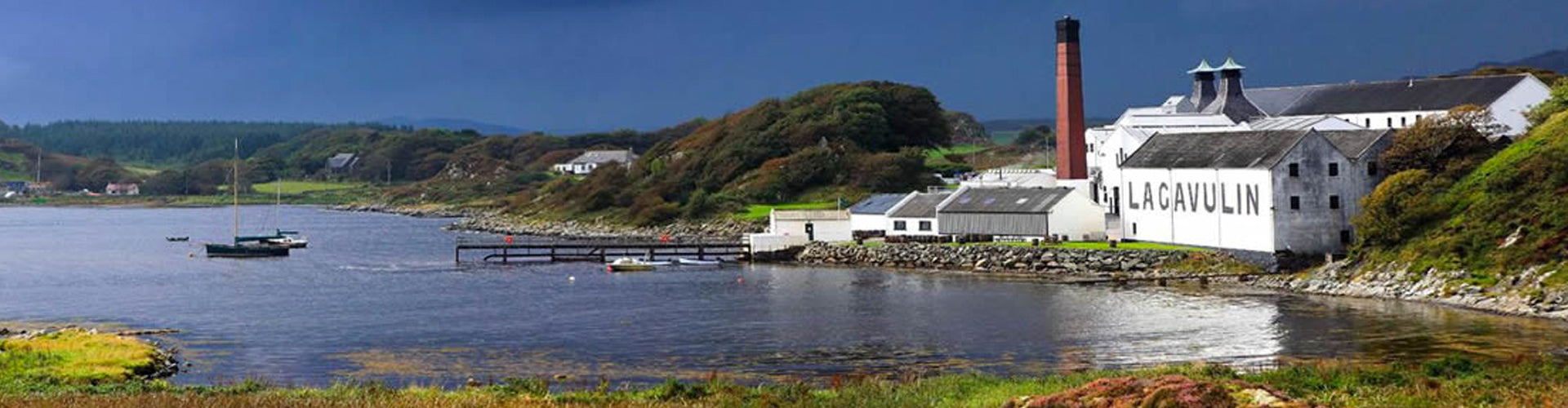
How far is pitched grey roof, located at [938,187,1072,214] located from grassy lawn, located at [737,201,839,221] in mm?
27234

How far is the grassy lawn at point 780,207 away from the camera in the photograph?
107738mm

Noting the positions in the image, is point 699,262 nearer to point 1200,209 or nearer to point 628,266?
point 628,266

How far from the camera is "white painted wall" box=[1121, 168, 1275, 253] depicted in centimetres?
6069

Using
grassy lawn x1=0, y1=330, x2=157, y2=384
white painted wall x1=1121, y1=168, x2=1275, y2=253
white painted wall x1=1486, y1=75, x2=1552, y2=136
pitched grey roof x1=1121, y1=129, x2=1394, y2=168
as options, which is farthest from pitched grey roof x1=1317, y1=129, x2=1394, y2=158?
grassy lawn x1=0, y1=330, x2=157, y2=384

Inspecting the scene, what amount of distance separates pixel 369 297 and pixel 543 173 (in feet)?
433

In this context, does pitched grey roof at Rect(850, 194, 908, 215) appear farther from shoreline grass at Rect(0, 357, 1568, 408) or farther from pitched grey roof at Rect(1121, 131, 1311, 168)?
shoreline grass at Rect(0, 357, 1568, 408)

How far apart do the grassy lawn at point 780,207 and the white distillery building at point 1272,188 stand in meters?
42.3

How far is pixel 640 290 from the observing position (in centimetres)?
6456

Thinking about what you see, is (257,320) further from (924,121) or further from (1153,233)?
(924,121)

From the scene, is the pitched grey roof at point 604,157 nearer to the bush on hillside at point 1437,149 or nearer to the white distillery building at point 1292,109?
the white distillery building at point 1292,109

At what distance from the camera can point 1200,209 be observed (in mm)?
64688

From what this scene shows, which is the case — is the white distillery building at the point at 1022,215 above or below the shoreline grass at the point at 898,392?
above

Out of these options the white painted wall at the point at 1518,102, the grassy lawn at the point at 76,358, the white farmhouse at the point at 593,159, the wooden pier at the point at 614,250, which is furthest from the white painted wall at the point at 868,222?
the white farmhouse at the point at 593,159

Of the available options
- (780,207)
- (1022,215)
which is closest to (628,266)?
(1022,215)
